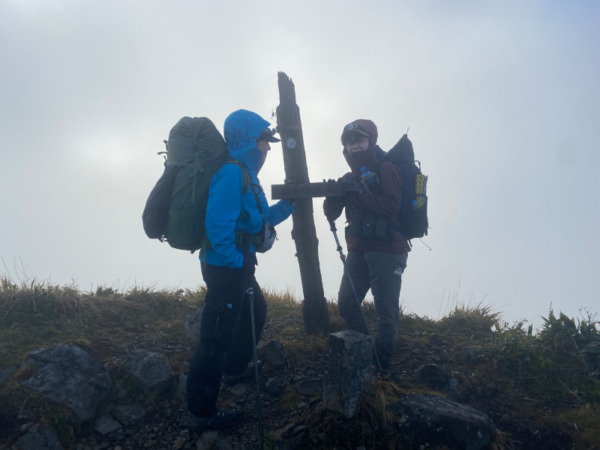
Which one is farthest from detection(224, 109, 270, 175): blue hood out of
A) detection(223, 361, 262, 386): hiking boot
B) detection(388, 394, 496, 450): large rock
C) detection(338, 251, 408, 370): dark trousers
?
detection(388, 394, 496, 450): large rock

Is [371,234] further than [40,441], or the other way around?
[371,234]

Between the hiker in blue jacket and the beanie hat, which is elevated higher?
the beanie hat

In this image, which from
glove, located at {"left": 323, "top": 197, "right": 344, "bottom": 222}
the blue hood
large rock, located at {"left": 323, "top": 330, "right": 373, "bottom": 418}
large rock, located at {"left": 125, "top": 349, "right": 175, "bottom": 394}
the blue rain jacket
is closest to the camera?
large rock, located at {"left": 323, "top": 330, "right": 373, "bottom": 418}

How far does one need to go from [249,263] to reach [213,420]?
1.64m

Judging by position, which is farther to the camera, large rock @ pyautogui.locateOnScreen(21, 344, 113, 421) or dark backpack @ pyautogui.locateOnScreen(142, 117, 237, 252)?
large rock @ pyautogui.locateOnScreen(21, 344, 113, 421)

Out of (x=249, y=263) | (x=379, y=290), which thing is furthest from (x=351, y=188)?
(x=249, y=263)

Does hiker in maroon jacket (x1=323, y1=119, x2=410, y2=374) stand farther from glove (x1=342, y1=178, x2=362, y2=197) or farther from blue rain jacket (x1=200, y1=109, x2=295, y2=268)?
blue rain jacket (x1=200, y1=109, x2=295, y2=268)

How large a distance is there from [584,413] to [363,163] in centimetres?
401

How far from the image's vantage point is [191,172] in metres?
4.53

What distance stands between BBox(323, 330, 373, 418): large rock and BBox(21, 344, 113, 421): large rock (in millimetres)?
2586

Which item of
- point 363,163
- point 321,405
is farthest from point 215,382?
point 363,163

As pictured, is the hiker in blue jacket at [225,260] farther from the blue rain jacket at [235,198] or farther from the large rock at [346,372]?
the large rock at [346,372]

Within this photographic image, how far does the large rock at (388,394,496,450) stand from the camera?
4246 millimetres

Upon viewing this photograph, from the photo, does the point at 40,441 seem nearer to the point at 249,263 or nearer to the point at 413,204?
the point at 249,263
